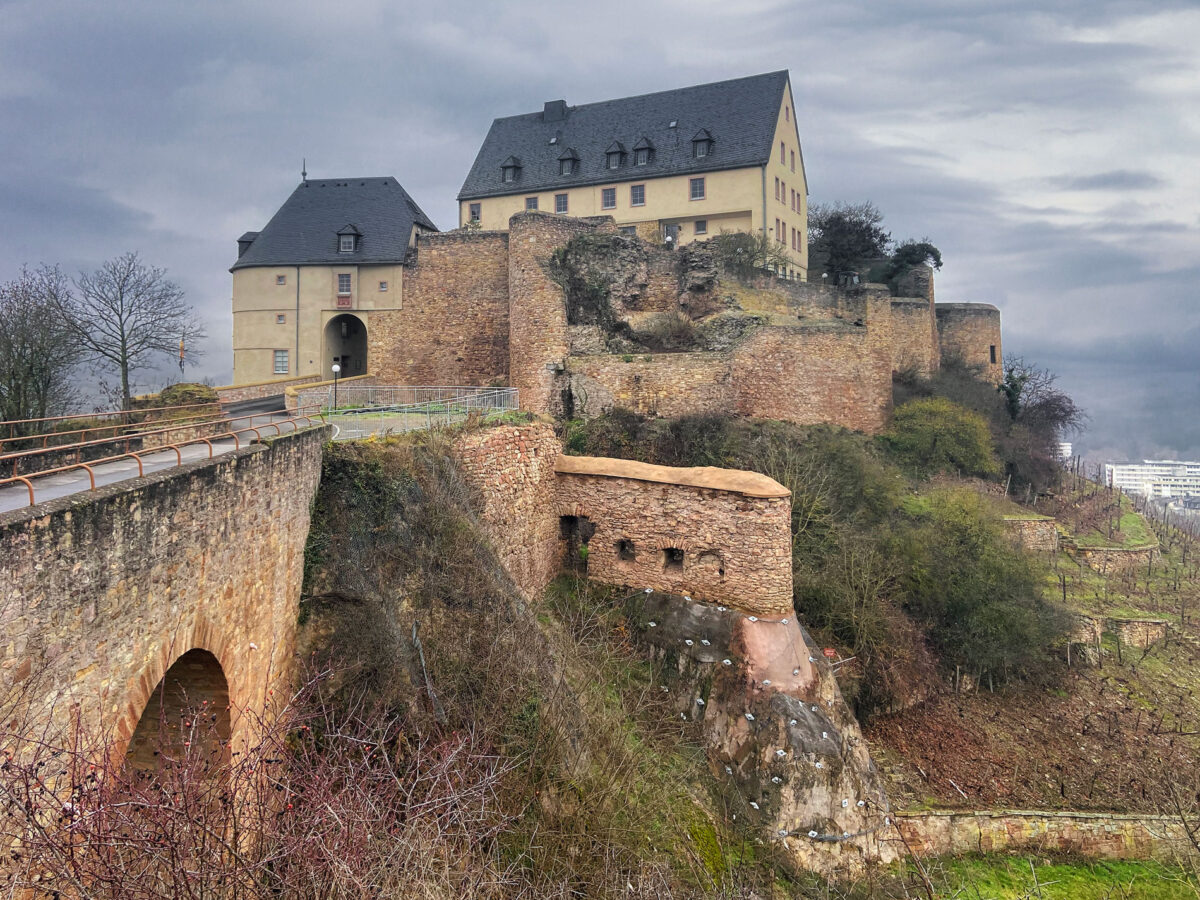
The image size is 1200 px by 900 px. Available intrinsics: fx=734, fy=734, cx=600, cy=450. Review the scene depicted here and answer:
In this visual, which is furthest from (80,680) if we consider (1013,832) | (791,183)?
(791,183)

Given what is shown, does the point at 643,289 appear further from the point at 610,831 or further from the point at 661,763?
the point at 610,831

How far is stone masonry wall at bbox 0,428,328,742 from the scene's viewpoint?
186 inches

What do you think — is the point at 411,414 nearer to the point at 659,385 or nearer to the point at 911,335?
the point at 659,385

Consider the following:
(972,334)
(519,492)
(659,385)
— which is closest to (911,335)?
(972,334)

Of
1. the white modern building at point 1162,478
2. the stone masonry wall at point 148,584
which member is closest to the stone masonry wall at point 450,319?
the stone masonry wall at point 148,584

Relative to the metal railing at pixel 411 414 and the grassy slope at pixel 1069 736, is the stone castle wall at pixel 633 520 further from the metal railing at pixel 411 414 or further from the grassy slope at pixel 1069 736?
the grassy slope at pixel 1069 736

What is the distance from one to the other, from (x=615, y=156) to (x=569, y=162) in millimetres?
2308

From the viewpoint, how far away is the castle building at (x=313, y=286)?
29609 mm

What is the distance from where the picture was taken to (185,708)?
6.61 m

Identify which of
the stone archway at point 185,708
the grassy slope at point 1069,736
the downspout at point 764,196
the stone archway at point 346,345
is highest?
the downspout at point 764,196

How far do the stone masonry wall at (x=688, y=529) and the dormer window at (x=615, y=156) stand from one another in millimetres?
24559

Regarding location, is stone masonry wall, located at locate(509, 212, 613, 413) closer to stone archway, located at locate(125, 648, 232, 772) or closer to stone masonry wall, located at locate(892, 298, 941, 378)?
stone masonry wall, located at locate(892, 298, 941, 378)

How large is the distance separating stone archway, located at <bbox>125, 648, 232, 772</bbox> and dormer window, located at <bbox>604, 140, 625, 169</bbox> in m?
32.9

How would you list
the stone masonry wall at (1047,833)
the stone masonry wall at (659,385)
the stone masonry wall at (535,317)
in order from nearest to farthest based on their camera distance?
the stone masonry wall at (1047,833), the stone masonry wall at (659,385), the stone masonry wall at (535,317)
